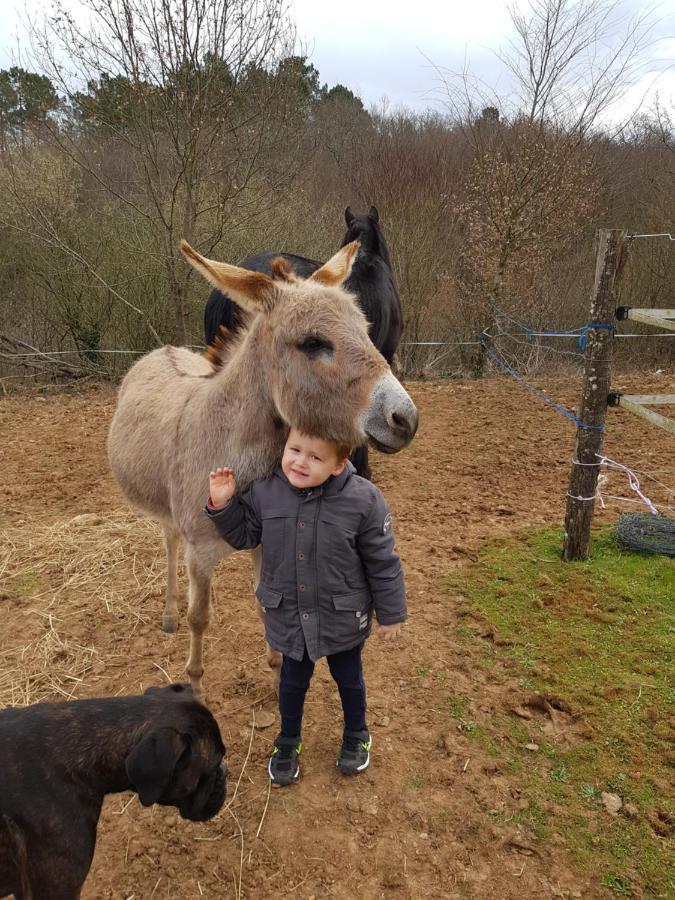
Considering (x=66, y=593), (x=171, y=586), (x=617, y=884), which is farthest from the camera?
(x=66, y=593)

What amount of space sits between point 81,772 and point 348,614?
1.10 meters

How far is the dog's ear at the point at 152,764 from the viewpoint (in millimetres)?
1729

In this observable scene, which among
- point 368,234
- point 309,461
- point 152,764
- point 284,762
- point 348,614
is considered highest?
point 368,234

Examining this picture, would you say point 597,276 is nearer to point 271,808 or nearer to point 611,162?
point 271,808

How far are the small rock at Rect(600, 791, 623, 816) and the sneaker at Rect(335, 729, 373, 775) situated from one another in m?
1.08

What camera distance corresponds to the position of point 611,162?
16125 millimetres

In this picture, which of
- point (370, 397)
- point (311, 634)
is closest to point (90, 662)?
point (311, 634)

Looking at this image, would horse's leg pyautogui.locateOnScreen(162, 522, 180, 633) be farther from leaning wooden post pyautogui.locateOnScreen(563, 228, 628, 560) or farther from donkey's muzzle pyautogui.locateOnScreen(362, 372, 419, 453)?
leaning wooden post pyautogui.locateOnScreen(563, 228, 628, 560)

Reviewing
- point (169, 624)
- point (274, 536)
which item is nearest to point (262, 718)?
point (169, 624)

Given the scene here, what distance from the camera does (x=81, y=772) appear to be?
6.18 ft

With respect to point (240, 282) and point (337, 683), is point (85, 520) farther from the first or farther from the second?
point (240, 282)

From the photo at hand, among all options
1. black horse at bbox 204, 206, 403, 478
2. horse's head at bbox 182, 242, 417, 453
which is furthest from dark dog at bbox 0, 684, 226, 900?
black horse at bbox 204, 206, 403, 478

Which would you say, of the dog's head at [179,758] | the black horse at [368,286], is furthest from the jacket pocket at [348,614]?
the black horse at [368,286]

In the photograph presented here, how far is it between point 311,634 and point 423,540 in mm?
2832
